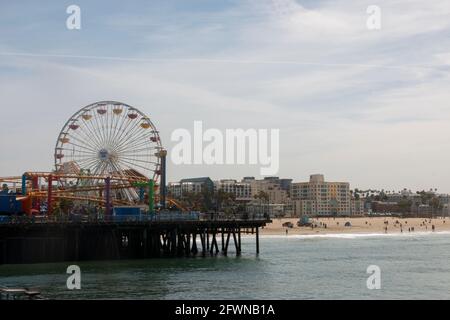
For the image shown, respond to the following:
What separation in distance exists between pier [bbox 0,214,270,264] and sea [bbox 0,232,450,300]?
86.6 inches

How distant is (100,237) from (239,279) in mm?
19135

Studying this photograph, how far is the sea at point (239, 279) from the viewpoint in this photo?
4019cm

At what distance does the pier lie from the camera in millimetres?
58250

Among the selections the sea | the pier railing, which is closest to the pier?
the pier railing

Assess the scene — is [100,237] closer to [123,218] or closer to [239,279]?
[123,218]

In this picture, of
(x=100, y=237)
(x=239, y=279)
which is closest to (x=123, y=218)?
(x=100, y=237)

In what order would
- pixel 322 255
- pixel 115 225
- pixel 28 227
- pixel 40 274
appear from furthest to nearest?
pixel 322 255, pixel 115 225, pixel 28 227, pixel 40 274

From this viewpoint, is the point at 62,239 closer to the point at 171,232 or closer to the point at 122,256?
the point at 122,256

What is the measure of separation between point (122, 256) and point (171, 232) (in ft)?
18.8

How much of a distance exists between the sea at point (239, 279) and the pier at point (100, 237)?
86.6 inches

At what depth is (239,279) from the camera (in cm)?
4828

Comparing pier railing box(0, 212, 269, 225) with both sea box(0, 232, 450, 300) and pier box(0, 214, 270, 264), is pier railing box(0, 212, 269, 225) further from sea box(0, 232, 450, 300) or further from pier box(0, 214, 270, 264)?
sea box(0, 232, 450, 300)
